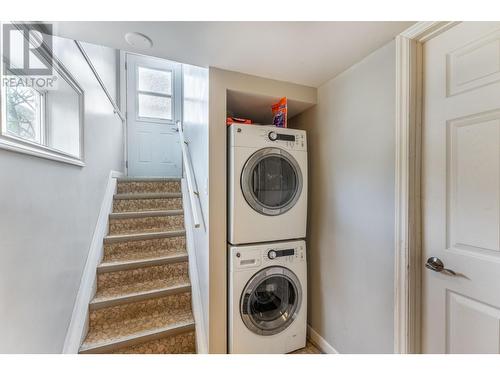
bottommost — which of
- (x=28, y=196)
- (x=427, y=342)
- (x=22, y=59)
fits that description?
(x=427, y=342)

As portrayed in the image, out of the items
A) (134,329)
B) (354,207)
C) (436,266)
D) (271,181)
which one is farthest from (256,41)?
(134,329)

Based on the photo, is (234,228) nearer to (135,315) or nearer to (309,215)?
(309,215)

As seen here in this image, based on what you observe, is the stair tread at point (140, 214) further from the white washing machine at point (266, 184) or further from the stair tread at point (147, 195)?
the white washing machine at point (266, 184)

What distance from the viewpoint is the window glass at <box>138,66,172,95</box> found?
3669 millimetres

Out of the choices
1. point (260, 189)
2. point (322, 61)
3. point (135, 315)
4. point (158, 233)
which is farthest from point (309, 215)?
point (135, 315)

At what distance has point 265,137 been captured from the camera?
1531 millimetres

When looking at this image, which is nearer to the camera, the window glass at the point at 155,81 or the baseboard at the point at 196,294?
the baseboard at the point at 196,294

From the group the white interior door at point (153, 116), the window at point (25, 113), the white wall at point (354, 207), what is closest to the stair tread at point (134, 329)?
the white wall at point (354, 207)

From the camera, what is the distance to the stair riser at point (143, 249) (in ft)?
6.65

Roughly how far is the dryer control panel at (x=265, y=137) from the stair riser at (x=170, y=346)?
1.55 meters

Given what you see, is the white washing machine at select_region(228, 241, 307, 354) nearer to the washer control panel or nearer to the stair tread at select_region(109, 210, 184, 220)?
the washer control panel

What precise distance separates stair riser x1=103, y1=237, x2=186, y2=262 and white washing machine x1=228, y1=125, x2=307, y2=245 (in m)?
1.03

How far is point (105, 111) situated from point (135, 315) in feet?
7.37

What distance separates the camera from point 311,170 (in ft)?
6.03
